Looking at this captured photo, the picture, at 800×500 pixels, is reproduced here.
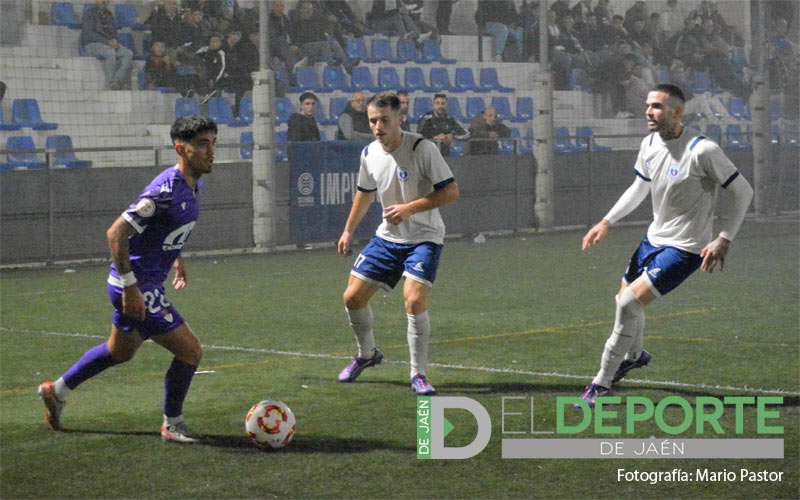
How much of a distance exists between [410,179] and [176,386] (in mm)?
2593

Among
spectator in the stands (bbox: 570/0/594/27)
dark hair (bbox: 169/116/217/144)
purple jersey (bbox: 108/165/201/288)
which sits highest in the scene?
spectator in the stands (bbox: 570/0/594/27)

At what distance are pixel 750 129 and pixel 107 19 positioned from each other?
46.3ft

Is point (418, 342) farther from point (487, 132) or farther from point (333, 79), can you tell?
point (333, 79)

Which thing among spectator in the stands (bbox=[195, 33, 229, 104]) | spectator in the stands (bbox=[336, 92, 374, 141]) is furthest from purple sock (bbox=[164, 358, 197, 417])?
spectator in the stands (bbox=[336, 92, 374, 141])

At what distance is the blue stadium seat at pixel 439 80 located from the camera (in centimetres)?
2959

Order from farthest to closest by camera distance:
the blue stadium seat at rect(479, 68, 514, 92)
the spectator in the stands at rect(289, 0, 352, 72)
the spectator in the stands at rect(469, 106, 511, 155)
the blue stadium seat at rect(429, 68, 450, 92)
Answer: the blue stadium seat at rect(479, 68, 514, 92) → the blue stadium seat at rect(429, 68, 450, 92) → the spectator in the stands at rect(469, 106, 511, 155) → the spectator in the stands at rect(289, 0, 352, 72)

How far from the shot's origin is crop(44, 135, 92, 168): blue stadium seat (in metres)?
22.0

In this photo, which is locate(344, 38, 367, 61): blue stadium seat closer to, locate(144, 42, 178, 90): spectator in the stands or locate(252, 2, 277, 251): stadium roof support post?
locate(144, 42, 178, 90): spectator in the stands

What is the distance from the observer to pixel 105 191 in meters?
21.0

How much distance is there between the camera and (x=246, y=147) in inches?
916

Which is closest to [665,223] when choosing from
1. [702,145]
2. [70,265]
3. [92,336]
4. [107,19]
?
[702,145]

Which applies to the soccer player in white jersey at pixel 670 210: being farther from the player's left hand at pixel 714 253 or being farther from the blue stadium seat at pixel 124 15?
the blue stadium seat at pixel 124 15

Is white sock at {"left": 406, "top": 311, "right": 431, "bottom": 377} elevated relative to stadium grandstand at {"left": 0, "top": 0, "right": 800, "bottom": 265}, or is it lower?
lower

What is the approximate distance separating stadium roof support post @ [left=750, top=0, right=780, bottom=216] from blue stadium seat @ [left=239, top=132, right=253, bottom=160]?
10486 mm
